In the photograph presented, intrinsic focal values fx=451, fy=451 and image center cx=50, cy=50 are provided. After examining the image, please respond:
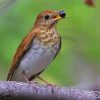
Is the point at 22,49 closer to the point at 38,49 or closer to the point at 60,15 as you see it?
the point at 38,49

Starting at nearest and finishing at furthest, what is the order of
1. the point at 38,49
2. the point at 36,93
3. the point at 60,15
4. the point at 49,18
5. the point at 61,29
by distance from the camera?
1. the point at 36,93
2. the point at 60,15
3. the point at 38,49
4. the point at 49,18
5. the point at 61,29

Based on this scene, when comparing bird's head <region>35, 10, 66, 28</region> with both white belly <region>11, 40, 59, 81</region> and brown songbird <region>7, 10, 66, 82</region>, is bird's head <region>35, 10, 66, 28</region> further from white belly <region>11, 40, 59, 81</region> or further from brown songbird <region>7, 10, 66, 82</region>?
white belly <region>11, 40, 59, 81</region>

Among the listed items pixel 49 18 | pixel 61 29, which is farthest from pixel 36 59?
pixel 61 29

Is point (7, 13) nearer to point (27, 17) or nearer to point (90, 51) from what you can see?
point (27, 17)

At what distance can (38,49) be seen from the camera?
4.59m

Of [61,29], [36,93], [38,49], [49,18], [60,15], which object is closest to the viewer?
[36,93]

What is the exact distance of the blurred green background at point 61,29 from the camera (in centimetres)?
526

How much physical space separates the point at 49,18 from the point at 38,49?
1.32ft

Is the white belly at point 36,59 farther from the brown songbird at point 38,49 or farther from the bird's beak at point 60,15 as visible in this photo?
the bird's beak at point 60,15

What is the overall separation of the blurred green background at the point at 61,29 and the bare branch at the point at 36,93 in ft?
5.80

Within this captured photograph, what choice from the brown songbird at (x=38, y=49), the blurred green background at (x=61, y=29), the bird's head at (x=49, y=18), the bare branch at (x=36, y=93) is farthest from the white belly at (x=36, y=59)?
the bare branch at (x=36, y=93)

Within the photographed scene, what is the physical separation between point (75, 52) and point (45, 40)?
168cm

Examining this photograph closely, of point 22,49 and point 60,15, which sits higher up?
point 60,15

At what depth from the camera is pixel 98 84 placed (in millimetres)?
5285
